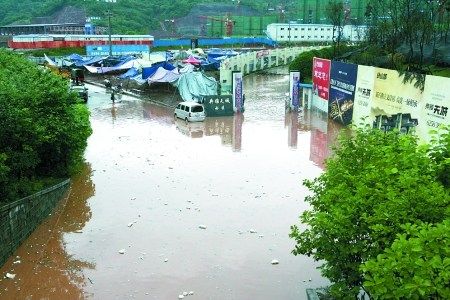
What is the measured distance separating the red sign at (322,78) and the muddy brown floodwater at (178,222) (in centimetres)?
543

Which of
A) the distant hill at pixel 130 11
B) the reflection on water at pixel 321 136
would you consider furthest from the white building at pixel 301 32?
the reflection on water at pixel 321 136

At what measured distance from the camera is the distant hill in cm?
10881

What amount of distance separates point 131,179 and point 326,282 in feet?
30.9

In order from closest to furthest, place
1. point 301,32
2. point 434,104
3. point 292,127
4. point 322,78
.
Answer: point 434,104
point 292,127
point 322,78
point 301,32

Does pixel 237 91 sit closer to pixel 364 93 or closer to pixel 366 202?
pixel 364 93

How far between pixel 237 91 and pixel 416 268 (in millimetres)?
26626

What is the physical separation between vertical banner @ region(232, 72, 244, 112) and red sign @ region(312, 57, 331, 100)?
5214 millimetres

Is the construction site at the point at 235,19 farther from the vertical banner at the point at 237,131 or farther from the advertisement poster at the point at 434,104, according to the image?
the advertisement poster at the point at 434,104

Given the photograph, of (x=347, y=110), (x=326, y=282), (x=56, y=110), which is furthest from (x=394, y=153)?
(x=347, y=110)

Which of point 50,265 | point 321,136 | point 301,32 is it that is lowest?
point 50,265

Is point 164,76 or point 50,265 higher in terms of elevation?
point 164,76

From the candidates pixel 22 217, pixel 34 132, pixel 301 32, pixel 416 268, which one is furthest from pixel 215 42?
pixel 416 268

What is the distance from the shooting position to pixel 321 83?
30812 millimetres

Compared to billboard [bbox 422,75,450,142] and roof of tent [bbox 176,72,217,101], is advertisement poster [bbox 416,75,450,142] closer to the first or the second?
billboard [bbox 422,75,450,142]
